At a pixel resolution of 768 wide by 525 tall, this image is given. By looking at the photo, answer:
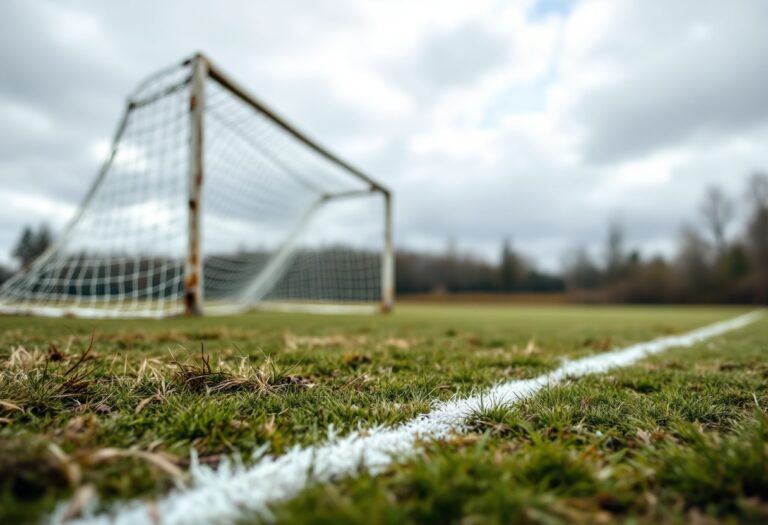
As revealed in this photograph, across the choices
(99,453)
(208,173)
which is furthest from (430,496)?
(208,173)

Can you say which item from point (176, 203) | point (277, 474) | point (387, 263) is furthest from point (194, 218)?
point (387, 263)

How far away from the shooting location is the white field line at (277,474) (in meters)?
0.67

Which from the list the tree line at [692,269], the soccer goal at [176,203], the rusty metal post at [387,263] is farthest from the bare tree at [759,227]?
the soccer goal at [176,203]

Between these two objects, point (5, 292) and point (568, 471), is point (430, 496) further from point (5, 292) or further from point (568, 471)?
point (5, 292)

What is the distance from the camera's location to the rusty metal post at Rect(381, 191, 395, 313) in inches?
444

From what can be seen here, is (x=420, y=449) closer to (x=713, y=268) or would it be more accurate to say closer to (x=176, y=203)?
(x=176, y=203)

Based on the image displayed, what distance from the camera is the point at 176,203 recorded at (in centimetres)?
571

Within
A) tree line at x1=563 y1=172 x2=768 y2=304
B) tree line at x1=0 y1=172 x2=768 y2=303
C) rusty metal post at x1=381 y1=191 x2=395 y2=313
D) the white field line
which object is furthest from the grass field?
tree line at x1=563 y1=172 x2=768 y2=304

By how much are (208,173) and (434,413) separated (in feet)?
21.2

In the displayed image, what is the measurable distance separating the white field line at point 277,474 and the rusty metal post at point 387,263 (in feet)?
32.7

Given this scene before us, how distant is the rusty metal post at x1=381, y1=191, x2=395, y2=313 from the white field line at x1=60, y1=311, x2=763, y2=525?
32.7 feet

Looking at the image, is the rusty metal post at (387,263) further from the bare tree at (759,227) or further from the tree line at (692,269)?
the bare tree at (759,227)

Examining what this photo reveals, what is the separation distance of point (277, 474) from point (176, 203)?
5.76 m

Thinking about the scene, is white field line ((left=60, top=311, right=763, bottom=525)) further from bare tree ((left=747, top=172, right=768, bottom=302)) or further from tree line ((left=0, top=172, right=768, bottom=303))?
bare tree ((left=747, top=172, right=768, bottom=302))
